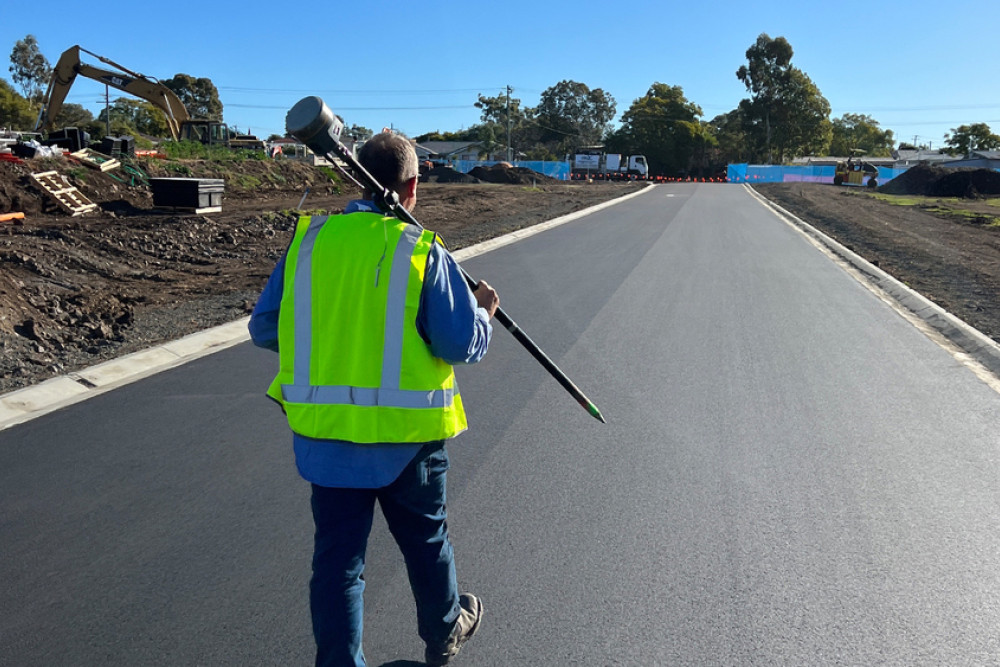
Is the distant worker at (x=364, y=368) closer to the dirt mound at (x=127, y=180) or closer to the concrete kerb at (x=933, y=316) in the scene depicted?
the concrete kerb at (x=933, y=316)

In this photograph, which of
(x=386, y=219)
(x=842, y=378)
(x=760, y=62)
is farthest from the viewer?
Result: (x=760, y=62)

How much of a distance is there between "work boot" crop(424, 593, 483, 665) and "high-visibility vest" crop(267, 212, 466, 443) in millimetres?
803

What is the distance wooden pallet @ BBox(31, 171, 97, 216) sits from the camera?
17533mm

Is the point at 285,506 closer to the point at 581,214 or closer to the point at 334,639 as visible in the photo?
the point at 334,639

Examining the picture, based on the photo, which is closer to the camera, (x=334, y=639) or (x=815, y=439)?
(x=334, y=639)

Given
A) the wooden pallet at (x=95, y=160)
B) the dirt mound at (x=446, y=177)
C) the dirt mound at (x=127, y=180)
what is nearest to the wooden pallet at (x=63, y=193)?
the dirt mound at (x=127, y=180)

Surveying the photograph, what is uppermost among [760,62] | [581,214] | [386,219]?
[760,62]

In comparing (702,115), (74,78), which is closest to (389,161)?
(74,78)

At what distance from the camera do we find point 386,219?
2.45m

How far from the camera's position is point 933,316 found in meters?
9.37

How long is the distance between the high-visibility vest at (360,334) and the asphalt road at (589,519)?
3.43 feet

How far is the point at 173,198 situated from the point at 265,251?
5.26m

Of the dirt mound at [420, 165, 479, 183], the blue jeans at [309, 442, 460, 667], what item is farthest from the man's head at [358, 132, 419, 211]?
the dirt mound at [420, 165, 479, 183]

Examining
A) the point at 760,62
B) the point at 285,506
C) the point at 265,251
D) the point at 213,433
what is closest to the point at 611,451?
the point at 285,506
